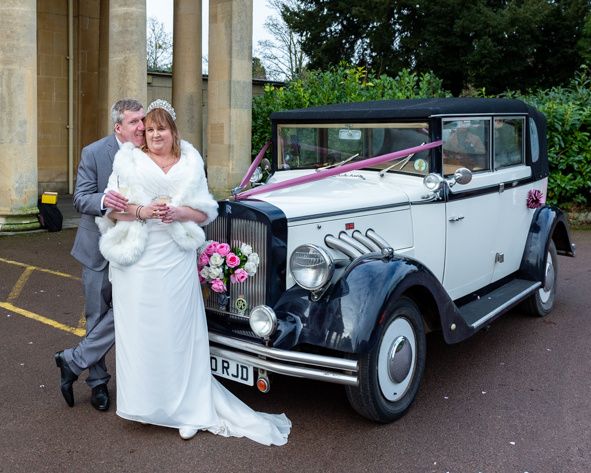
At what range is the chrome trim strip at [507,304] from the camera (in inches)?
195

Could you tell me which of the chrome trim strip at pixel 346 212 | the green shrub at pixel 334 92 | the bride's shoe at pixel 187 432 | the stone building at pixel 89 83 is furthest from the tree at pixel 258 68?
the bride's shoe at pixel 187 432

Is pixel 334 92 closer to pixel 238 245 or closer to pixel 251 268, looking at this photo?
pixel 238 245

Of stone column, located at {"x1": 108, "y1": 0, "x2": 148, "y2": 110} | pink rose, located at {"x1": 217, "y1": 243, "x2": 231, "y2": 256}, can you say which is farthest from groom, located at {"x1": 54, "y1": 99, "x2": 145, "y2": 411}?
stone column, located at {"x1": 108, "y1": 0, "x2": 148, "y2": 110}

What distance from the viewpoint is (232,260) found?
4.18 metres

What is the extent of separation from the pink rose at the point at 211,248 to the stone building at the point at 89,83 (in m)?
7.52

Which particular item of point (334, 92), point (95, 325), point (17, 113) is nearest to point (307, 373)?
point (95, 325)

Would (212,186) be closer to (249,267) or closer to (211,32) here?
(211,32)

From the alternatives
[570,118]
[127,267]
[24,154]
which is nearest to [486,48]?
[570,118]

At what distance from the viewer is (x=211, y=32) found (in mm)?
14617

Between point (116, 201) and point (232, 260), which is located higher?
point (116, 201)

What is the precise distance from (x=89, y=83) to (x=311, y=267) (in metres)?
14.4

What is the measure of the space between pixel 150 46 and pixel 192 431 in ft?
128

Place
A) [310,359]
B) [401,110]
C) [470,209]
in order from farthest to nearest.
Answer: [470,209], [401,110], [310,359]

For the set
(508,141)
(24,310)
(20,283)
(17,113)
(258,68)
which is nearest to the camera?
(508,141)
